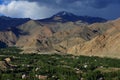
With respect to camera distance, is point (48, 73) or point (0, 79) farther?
point (48, 73)

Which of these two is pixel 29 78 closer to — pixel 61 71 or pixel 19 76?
pixel 19 76

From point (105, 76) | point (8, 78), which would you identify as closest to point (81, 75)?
point (105, 76)

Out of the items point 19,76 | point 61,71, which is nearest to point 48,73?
point 61,71

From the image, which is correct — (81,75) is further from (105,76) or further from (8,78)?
(8,78)

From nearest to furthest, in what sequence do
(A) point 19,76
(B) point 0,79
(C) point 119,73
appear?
(B) point 0,79 → (A) point 19,76 → (C) point 119,73

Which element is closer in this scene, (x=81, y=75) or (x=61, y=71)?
(x=81, y=75)

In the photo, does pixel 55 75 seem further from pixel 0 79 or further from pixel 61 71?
pixel 0 79

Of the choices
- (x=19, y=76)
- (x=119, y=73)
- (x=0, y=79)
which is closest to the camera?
(x=0, y=79)

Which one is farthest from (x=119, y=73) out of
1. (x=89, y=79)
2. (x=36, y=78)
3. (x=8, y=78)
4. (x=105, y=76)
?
(x=8, y=78)
